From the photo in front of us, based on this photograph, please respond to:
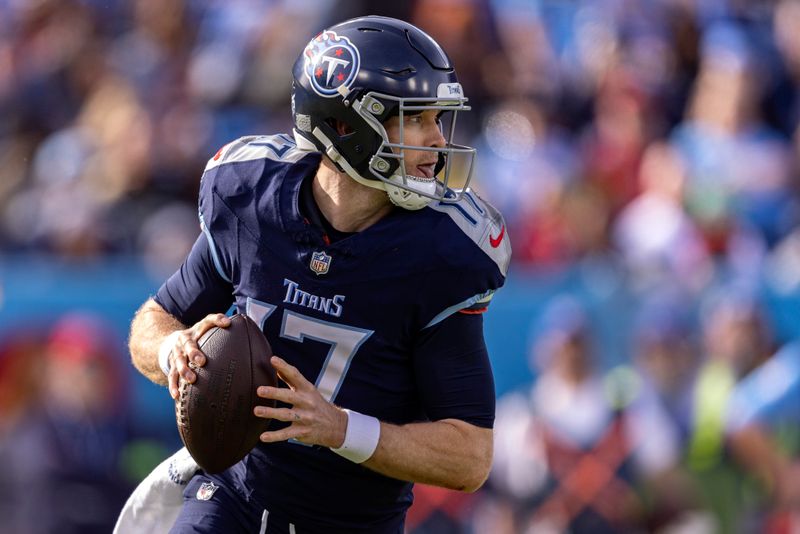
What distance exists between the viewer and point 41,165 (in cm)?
766

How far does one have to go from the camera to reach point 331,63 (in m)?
3.22

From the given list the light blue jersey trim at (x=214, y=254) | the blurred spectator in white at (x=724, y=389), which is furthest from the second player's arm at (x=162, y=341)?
the blurred spectator in white at (x=724, y=389)

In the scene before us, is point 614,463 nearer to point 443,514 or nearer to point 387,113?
point 443,514

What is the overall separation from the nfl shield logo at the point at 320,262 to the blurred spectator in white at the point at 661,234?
322 cm

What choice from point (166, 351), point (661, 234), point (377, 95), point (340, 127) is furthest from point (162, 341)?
point (661, 234)

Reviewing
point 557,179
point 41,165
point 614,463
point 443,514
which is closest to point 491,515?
point 443,514

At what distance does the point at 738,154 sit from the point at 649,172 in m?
0.47

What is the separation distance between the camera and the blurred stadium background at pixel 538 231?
19.0 ft

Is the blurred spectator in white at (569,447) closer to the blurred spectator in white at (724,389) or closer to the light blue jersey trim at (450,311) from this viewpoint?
the blurred spectator in white at (724,389)

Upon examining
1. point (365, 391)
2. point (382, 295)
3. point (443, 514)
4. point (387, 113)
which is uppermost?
point (387, 113)

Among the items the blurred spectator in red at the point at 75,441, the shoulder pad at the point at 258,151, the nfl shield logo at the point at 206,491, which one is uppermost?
the shoulder pad at the point at 258,151

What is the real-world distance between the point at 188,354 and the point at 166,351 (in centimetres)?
17

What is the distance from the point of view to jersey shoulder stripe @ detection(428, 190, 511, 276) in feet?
10.4

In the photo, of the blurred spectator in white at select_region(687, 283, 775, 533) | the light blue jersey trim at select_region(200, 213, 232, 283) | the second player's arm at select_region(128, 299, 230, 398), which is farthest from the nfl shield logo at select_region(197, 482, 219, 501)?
the blurred spectator in white at select_region(687, 283, 775, 533)
